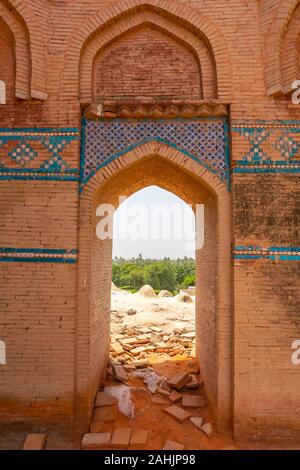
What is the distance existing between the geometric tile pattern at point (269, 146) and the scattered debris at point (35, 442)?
15.1ft

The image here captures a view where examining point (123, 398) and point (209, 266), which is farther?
point (209, 266)

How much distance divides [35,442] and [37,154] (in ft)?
13.1

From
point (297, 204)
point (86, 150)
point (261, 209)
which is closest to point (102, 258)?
point (86, 150)

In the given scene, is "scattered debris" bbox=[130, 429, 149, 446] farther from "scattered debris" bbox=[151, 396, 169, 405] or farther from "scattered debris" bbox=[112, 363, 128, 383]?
"scattered debris" bbox=[112, 363, 128, 383]

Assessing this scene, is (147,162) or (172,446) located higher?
(147,162)

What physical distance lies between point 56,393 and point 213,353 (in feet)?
7.91

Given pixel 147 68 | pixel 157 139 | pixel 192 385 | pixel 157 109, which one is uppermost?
pixel 147 68

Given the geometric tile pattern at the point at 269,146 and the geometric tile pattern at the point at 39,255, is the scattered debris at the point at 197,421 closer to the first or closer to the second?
the geometric tile pattern at the point at 39,255

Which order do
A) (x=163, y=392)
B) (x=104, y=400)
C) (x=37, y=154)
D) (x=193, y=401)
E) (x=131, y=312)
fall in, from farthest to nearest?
(x=131, y=312) < (x=163, y=392) < (x=193, y=401) < (x=104, y=400) < (x=37, y=154)

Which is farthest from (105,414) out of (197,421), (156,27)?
(156,27)

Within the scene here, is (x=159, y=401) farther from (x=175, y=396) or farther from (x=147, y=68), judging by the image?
(x=147, y=68)

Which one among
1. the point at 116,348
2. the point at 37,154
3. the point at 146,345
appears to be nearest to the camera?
Result: the point at 37,154

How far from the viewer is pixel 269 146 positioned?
4.67 m

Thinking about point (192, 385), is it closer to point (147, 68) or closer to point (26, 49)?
point (147, 68)
